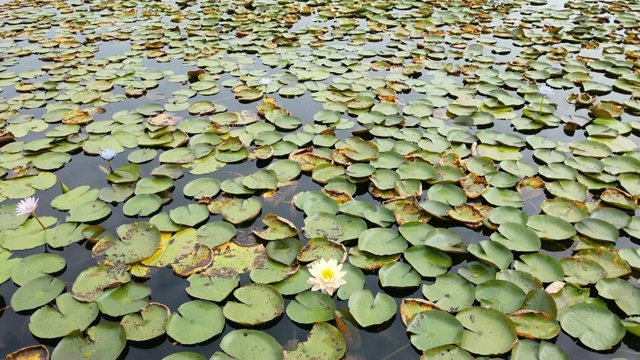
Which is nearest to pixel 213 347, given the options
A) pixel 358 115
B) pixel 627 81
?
pixel 358 115

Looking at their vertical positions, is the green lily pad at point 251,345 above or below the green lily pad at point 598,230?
below

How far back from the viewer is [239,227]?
2689 millimetres

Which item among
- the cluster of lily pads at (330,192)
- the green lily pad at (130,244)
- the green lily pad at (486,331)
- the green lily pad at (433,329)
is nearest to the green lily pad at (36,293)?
the cluster of lily pads at (330,192)

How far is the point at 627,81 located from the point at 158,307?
15.8ft

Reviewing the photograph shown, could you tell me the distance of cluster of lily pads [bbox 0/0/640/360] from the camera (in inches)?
80.9

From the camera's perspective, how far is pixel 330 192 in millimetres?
2896

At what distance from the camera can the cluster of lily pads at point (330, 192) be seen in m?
2.05

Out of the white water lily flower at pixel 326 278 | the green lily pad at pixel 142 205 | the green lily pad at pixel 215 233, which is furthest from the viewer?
the green lily pad at pixel 142 205

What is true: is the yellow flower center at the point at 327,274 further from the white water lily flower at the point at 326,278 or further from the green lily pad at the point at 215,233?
the green lily pad at the point at 215,233

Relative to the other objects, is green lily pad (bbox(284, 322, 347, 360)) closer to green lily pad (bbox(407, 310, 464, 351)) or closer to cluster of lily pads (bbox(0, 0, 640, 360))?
cluster of lily pads (bbox(0, 0, 640, 360))

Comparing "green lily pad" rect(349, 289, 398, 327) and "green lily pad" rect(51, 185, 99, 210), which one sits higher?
"green lily pad" rect(349, 289, 398, 327)

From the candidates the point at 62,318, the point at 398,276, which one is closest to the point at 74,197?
the point at 62,318

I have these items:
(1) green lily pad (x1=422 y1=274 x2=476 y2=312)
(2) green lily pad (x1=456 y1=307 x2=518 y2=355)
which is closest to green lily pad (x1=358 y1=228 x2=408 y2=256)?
(1) green lily pad (x1=422 y1=274 x2=476 y2=312)

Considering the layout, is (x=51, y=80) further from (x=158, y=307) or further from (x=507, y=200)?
(x=507, y=200)
